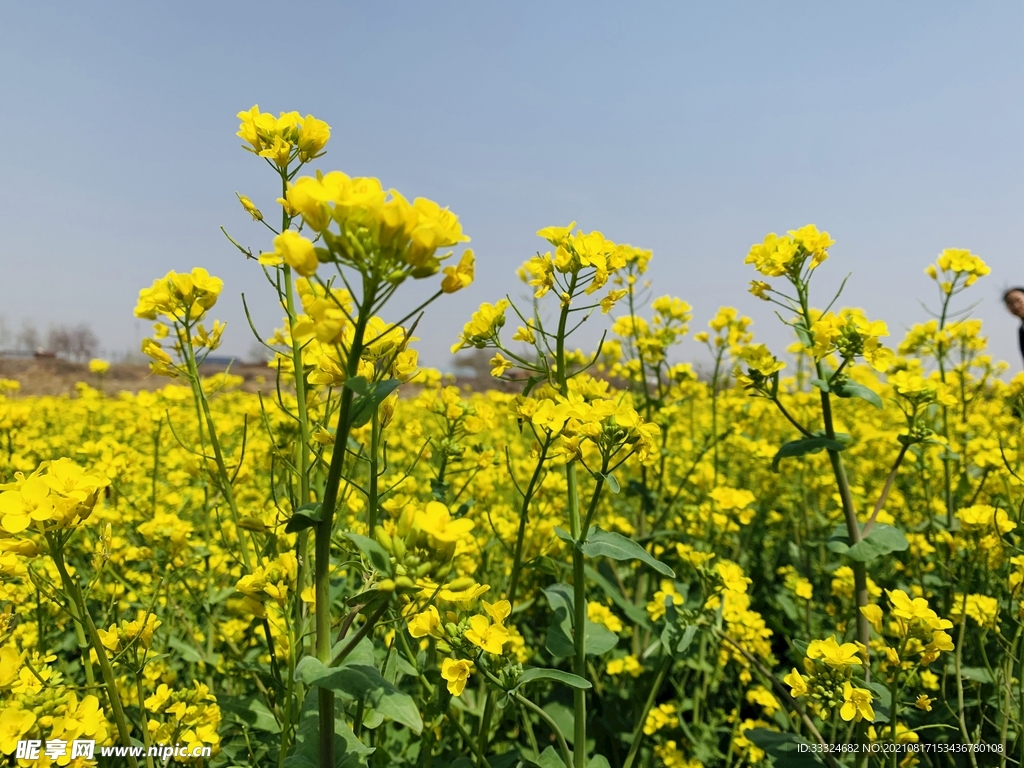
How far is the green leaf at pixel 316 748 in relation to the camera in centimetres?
120

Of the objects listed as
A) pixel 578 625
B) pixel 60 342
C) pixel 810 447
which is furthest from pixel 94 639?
pixel 60 342

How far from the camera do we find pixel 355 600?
103cm

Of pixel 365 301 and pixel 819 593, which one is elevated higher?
pixel 365 301

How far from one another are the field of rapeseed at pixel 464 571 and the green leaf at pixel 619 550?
0.01 m

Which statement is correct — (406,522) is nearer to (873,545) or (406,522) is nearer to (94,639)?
(94,639)

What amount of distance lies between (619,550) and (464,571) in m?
0.92

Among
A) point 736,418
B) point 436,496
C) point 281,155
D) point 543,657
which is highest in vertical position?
point 281,155

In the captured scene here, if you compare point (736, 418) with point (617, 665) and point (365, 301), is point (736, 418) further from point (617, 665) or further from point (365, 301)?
point (365, 301)

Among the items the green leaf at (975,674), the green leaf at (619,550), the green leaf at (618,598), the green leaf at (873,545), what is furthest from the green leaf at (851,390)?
the green leaf at (618,598)

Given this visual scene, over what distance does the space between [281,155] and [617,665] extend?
2.66 m

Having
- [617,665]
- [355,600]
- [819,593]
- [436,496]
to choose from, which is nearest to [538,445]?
[436,496]

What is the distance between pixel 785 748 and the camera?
1896 mm

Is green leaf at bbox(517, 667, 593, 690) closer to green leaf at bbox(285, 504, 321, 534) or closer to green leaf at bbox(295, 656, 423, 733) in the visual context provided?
green leaf at bbox(295, 656, 423, 733)

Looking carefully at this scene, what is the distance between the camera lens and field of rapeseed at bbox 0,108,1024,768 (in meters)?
1.11
